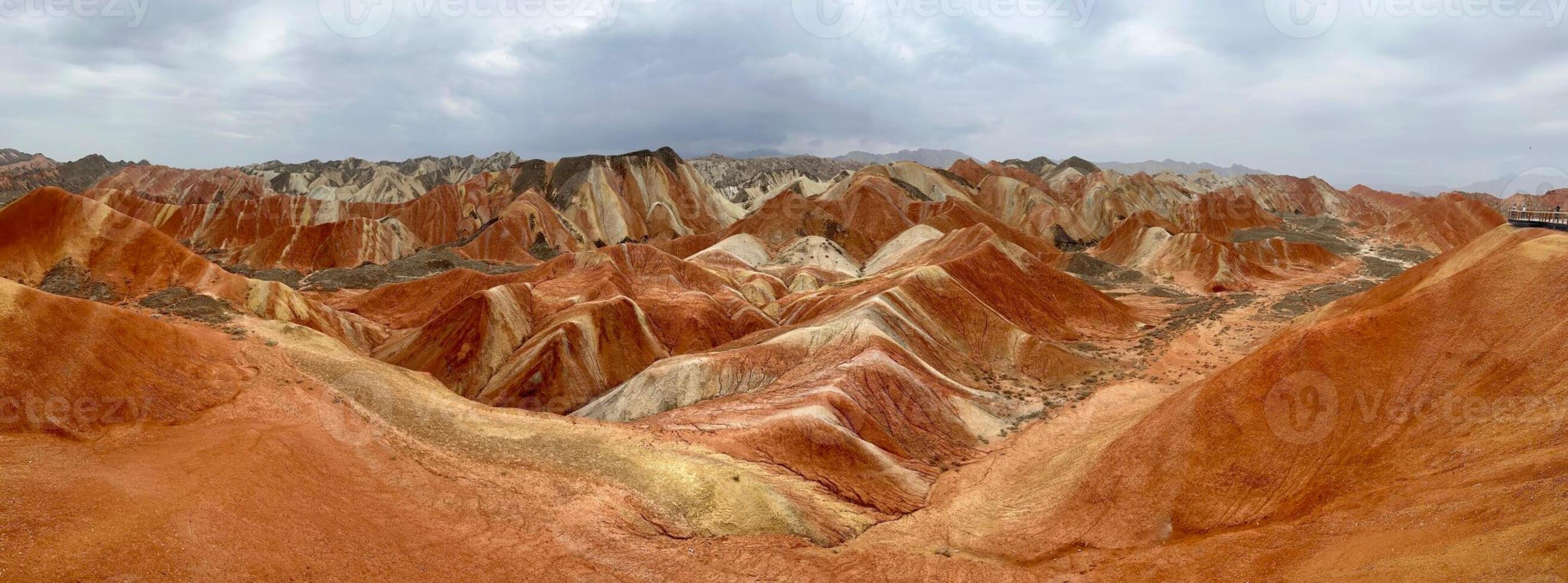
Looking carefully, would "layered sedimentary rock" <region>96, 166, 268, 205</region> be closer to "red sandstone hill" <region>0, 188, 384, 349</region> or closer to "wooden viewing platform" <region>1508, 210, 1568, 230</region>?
"red sandstone hill" <region>0, 188, 384, 349</region>

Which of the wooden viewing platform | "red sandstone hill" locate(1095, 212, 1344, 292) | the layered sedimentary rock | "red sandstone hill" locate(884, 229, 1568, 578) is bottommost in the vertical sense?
"red sandstone hill" locate(884, 229, 1568, 578)

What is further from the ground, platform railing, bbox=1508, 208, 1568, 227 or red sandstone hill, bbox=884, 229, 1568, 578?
platform railing, bbox=1508, 208, 1568, 227

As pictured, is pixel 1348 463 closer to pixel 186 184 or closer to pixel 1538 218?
pixel 1538 218

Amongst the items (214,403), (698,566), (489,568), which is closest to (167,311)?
(214,403)

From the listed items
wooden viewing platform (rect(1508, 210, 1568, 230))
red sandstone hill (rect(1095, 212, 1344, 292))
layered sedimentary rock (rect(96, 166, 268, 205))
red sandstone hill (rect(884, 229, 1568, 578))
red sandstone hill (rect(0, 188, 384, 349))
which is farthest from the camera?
layered sedimentary rock (rect(96, 166, 268, 205))

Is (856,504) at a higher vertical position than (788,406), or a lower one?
lower

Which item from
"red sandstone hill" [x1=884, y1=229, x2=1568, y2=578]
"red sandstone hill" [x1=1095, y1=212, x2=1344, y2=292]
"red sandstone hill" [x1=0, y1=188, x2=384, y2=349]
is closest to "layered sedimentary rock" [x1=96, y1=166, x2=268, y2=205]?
"red sandstone hill" [x1=0, y1=188, x2=384, y2=349]

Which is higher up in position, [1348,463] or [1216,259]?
[1216,259]

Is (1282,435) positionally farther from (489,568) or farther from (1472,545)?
(489,568)

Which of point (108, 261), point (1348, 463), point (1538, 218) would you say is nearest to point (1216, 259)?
point (1538, 218)
